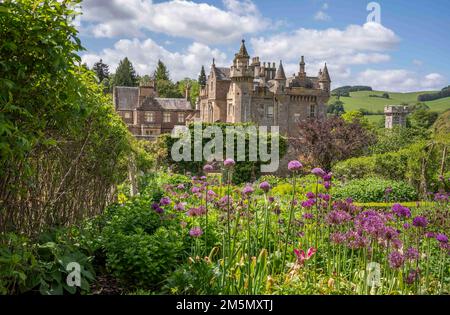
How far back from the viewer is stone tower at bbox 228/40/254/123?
4316 centimetres

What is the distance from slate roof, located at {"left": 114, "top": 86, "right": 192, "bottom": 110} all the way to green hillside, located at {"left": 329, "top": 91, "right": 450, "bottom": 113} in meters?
43.2

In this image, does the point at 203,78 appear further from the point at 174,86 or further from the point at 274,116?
the point at 274,116

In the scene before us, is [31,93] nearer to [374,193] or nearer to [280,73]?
[374,193]

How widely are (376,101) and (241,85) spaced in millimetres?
64560

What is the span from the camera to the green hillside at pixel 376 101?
87844 mm

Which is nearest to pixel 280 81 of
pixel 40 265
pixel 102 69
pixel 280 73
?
pixel 280 73

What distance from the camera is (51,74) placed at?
3.67 m

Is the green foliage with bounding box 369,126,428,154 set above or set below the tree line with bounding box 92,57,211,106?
below

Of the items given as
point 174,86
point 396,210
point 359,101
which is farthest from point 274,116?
point 359,101

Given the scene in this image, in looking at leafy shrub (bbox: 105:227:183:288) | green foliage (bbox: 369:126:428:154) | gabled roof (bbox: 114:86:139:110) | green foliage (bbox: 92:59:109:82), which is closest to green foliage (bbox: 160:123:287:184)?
green foliage (bbox: 369:126:428:154)

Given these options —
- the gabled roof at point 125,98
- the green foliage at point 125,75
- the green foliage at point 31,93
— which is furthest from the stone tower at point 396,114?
the green foliage at point 31,93

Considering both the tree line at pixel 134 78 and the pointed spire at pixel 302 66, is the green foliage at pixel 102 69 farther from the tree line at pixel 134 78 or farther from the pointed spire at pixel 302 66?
the pointed spire at pixel 302 66

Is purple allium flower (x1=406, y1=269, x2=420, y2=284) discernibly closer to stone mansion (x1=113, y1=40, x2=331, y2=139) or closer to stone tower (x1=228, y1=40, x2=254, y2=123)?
stone mansion (x1=113, y1=40, x2=331, y2=139)
